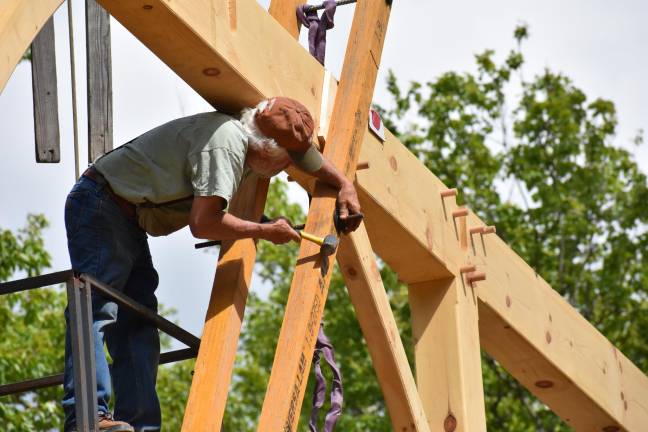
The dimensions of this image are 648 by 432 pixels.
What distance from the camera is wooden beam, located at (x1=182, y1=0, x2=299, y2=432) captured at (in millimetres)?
3299

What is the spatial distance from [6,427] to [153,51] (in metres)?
6.53

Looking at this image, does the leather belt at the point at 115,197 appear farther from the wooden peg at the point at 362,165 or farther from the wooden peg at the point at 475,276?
the wooden peg at the point at 475,276

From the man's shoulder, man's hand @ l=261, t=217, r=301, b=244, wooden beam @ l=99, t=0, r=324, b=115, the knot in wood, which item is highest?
wooden beam @ l=99, t=0, r=324, b=115

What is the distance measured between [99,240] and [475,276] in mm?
1853

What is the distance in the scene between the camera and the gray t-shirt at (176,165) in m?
3.36

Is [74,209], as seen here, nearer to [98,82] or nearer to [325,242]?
[325,242]

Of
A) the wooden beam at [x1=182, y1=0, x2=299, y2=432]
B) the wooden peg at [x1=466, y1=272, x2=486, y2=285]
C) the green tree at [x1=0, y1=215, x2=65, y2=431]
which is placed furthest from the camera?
the green tree at [x1=0, y1=215, x2=65, y2=431]

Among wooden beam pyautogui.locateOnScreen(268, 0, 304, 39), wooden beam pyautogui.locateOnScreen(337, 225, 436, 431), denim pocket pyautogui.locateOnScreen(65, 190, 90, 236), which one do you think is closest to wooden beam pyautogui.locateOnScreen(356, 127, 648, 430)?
wooden beam pyautogui.locateOnScreen(337, 225, 436, 431)

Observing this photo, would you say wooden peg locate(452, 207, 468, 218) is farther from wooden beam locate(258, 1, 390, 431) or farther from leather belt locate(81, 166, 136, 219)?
leather belt locate(81, 166, 136, 219)

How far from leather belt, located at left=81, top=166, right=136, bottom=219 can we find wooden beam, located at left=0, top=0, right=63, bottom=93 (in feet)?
2.30

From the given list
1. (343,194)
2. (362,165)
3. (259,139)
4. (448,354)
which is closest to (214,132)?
(259,139)

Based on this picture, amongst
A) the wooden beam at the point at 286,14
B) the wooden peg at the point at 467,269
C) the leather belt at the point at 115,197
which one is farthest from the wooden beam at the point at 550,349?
the leather belt at the point at 115,197

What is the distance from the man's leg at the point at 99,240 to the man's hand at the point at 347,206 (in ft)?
2.16

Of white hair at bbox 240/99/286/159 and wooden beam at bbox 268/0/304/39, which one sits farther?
wooden beam at bbox 268/0/304/39
